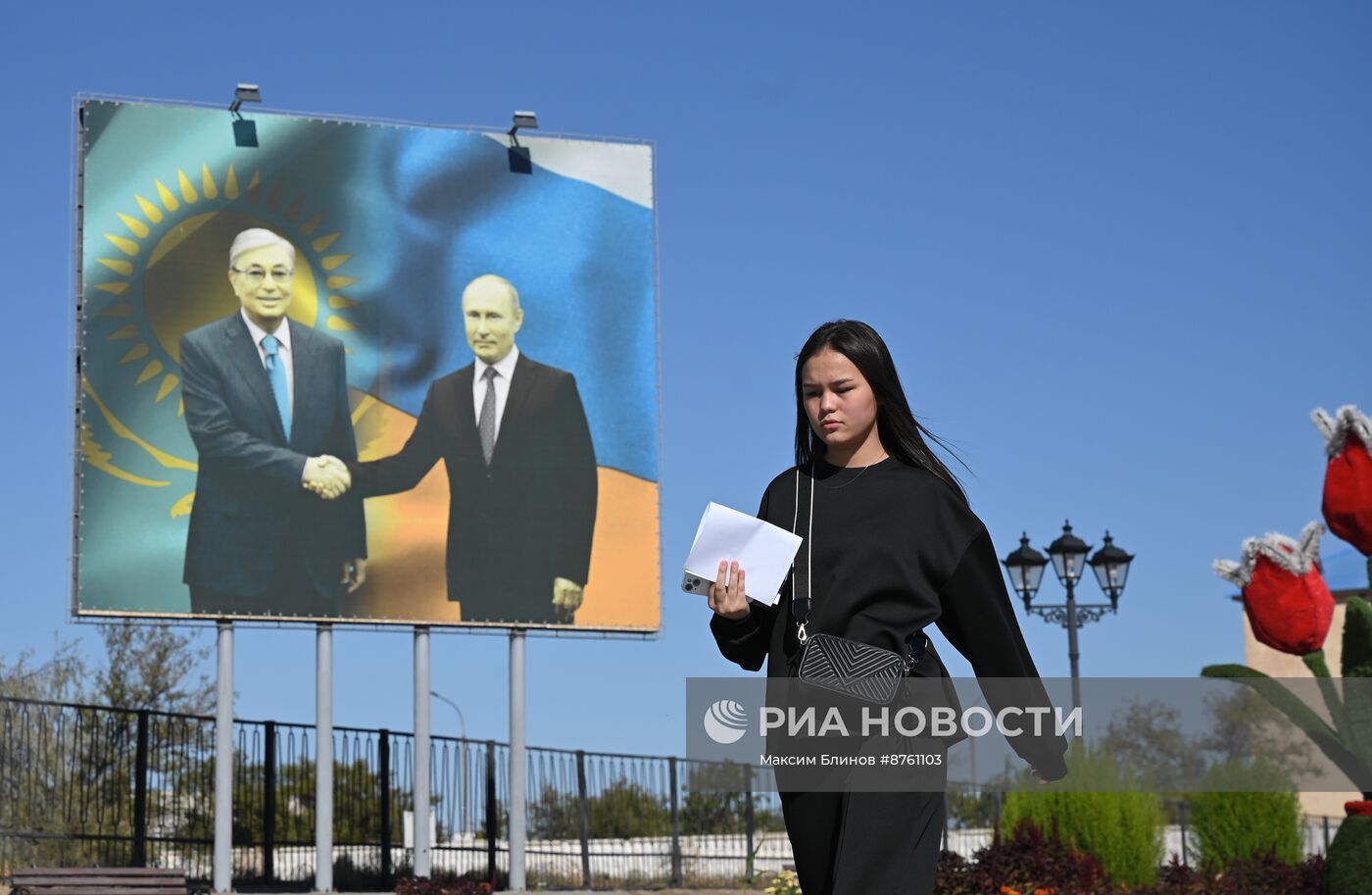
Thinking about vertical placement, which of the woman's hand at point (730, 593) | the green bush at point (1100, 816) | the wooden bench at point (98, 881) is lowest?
the wooden bench at point (98, 881)

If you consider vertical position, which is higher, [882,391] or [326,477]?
[326,477]

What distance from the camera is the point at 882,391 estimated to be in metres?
3.84

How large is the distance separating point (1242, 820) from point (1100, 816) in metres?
2.41

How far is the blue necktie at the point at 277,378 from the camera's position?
58.3 ft

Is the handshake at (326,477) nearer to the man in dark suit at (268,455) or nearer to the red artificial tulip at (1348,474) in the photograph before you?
the man in dark suit at (268,455)

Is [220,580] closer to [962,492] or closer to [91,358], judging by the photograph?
[91,358]

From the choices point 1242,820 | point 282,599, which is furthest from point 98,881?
point 1242,820

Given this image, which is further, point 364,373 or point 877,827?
point 364,373

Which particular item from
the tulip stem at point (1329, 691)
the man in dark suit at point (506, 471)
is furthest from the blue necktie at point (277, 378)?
the tulip stem at point (1329, 691)

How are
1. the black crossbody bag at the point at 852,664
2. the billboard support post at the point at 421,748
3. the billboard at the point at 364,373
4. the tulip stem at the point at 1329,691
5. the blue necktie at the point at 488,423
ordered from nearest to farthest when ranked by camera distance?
the black crossbody bag at the point at 852,664
the tulip stem at the point at 1329,691
the billboard at the point at 364,373
the billboard support post at the point at 421,748
the blue necktie at the point at 488,423

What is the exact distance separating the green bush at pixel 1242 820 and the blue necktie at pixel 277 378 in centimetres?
968

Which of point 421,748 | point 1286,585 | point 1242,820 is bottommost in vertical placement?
point 1242,820

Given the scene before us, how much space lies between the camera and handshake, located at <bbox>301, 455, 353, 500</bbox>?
58.2 ft

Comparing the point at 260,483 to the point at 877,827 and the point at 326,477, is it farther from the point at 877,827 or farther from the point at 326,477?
the point at 877,827
